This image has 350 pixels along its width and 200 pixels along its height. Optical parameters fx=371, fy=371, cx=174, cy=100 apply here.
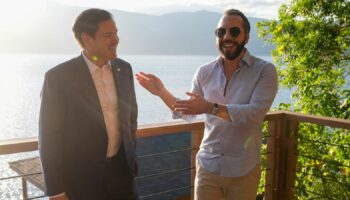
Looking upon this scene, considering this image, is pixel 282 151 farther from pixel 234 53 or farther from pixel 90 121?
pixel 90 121

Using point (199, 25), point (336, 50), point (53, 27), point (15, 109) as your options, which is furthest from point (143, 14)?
point (336, 50)

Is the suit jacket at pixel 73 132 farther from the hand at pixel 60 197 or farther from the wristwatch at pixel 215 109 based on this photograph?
the wristwatch at pixel 215 109

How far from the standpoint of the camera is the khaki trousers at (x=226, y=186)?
6.52ft

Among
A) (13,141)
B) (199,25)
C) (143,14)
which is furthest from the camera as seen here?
(199,25)

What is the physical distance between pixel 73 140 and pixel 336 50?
5930mm

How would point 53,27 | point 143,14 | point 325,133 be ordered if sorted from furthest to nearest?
point 143,14, point 53,27, point 325,133

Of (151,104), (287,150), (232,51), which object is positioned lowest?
(151,104)

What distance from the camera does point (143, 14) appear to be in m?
85.2

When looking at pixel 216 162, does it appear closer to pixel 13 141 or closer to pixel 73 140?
pixel 73 140

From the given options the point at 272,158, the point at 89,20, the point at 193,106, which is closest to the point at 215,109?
the point at 193,106

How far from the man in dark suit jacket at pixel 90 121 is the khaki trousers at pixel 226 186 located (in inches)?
16.6

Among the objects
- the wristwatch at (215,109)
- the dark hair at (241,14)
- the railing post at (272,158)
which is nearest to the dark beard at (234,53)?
the dark hair at (241,14)

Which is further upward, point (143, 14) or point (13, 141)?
point (143, 14)

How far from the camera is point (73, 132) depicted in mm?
1639
